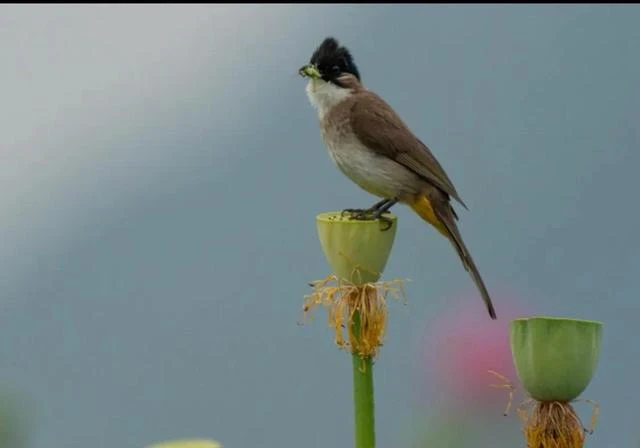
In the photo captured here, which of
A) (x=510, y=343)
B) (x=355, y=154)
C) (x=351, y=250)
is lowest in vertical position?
(x=510, y=343)

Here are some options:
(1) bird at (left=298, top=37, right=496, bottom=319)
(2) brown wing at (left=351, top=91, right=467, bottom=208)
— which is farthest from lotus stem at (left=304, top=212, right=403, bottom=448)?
(2) brown wing at (left=351, top=91, right=467, bottom=208)

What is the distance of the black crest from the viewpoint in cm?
289

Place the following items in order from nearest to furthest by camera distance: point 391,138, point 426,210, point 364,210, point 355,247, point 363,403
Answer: point 363,403 → point 355,247 → point 364,210 → point 426,210 → point 391,138

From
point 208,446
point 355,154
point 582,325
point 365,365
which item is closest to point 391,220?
point 365,365

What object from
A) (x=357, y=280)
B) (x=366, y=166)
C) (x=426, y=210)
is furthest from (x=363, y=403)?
(x=366, y=166)

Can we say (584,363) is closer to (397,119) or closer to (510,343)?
(510,343)

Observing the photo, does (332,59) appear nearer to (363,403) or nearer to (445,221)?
(445,221)

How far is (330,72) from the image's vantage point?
297 centimetres

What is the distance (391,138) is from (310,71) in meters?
0.44

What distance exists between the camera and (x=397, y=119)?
3273 mm

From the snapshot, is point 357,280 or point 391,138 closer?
point 357,280

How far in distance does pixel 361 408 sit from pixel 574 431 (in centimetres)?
31

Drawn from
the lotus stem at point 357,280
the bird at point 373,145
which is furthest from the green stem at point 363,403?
the bird at point 373,145

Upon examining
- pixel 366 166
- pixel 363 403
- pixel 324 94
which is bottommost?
pixel 363 403
